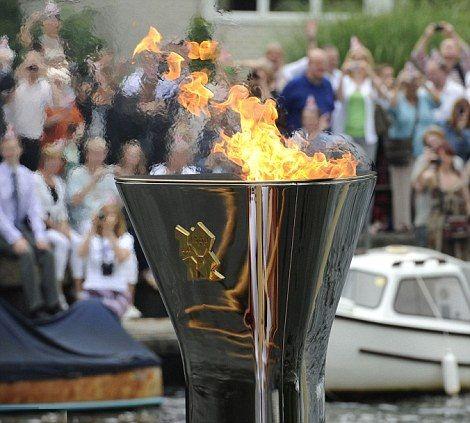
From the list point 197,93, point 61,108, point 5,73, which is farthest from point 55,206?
point 197,93

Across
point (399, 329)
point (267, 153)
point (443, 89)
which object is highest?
point (267, 153)

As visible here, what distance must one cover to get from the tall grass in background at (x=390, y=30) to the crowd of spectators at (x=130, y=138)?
349 cm

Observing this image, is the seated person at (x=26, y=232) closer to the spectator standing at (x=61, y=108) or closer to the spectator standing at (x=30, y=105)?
the spectator standing at (x=30, y=105)

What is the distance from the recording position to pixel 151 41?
5.79 meters

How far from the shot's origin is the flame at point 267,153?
5266mm

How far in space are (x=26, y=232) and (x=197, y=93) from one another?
5318 mm

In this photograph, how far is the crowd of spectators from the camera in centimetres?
638

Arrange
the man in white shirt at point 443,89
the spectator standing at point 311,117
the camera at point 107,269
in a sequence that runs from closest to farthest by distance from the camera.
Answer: the camera at point 107,269, the spectator standing at point 311,117, the man in white shirt at point 443,89

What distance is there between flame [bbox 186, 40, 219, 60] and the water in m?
5.73

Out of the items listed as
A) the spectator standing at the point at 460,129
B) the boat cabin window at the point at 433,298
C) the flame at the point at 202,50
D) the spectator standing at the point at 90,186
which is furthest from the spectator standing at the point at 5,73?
the spectator standing at the point at 460,129

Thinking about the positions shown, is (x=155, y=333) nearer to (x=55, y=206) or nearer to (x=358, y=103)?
(x=55, y=206)

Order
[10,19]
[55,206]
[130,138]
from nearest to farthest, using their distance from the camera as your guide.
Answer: [130,138]
[10,19]
[55,206]

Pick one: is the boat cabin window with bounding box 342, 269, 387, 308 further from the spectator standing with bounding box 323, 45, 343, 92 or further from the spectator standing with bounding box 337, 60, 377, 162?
the spectator standing with bounding box 323, 45, 343, 92

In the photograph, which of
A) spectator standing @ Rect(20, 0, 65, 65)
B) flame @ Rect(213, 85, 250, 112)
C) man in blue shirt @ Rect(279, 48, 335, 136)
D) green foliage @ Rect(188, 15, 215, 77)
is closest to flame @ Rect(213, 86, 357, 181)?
flame @ Rect(213, 85, 250, 112)
